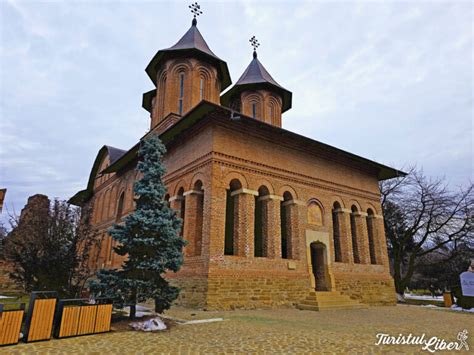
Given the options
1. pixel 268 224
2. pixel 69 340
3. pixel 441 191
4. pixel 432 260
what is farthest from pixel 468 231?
pixel 69 340

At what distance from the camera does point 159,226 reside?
7910 mm

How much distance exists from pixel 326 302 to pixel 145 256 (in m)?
7.88

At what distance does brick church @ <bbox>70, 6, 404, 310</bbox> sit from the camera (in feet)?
37.0

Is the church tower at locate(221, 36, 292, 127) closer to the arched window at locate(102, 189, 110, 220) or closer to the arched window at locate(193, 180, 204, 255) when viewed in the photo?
the arched window at locate(193, 180, 204, 255)

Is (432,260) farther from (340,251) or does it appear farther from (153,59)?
(153,59)

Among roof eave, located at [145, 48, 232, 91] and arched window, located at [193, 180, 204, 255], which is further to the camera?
roof eave, located at [145, 48, 232, 91]

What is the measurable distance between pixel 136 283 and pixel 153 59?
16612 mm

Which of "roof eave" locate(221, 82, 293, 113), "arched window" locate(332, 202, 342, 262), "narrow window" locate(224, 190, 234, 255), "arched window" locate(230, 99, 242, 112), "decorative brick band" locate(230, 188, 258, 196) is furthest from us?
"arched window" locate(230, 99, 242, 112)

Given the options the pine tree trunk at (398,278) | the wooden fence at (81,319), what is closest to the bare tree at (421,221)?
the pine tree trunk at (398,278)

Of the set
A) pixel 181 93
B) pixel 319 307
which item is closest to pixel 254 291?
pixel 319 307

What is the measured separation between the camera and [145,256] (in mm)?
7910

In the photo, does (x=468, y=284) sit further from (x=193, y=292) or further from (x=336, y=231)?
(x=193, y=292)

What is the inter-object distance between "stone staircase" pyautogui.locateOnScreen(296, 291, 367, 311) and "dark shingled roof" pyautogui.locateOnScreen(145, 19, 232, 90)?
15.1 m

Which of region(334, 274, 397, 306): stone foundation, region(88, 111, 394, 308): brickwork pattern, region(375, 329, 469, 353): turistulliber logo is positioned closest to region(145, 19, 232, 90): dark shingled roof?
region(88, 111, 394, 308): brickwork pattern
